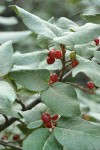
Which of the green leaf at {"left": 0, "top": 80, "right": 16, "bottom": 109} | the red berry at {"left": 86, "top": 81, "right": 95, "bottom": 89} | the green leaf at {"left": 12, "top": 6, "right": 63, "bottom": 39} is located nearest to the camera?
the green leaf at {"left": 0, "top": 80, "right": 16, "bottom": 109}

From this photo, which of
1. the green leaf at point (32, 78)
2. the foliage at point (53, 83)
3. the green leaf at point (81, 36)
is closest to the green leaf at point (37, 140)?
the foliage at point (53, 83)

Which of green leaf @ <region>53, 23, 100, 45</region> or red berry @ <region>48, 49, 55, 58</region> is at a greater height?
green leaf @ <region>53, 23, 100, 45</region>

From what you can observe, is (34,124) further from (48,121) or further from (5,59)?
(5,59)

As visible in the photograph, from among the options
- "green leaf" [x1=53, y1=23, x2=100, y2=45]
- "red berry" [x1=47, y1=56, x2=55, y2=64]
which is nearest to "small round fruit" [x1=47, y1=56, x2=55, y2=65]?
"red berry" [x1=47, y1=56, x2=55, y2=64]

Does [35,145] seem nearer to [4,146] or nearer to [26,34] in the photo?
[4,146]

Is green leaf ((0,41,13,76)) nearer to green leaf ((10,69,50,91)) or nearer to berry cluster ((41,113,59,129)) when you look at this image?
green leaf ((10,69,50,91))

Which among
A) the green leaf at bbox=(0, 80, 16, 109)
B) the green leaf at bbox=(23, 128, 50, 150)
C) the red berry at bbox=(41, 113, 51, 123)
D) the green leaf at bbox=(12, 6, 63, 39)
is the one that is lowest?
the green leaf at bbox=(23, 128, 50, 150)

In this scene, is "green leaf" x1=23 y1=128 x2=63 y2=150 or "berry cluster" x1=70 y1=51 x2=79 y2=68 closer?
"green leaf" x1=23 y1=128 x2=63 y2=150
